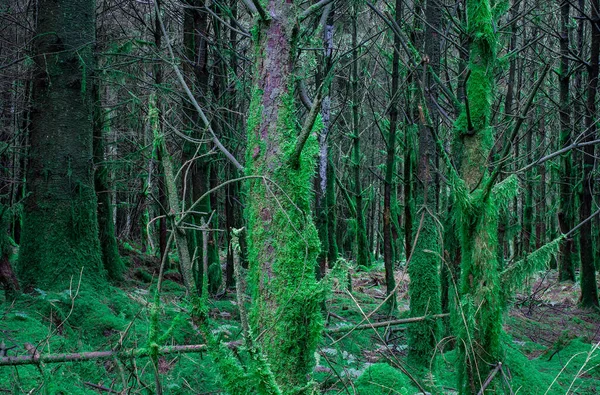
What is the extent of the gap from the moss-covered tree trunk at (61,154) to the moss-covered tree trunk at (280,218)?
13.7ft

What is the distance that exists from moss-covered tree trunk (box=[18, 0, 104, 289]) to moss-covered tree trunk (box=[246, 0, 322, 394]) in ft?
13.7

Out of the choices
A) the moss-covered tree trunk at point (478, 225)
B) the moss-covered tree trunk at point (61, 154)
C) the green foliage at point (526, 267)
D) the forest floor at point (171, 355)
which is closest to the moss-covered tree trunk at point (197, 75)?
the forest floor at point (171, 355)

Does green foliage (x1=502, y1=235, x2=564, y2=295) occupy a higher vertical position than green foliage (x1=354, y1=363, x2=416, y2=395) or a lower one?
higher

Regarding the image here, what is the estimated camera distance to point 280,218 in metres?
2.61

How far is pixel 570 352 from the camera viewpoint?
23.9 feet

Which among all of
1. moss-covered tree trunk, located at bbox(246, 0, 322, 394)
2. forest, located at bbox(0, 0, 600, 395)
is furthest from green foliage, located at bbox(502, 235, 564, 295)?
moss-covered tree trunk, located at bbox(246, 0, 322, 394)

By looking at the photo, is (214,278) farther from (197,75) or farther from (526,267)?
(526,267)

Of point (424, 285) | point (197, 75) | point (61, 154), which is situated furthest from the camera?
point (197, 75)

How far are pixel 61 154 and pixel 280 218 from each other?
4.68 metres

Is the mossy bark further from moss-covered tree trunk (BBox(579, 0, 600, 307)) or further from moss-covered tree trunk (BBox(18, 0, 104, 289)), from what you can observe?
moss-covered tree trunk (BBox(579, 0, 600, 307))

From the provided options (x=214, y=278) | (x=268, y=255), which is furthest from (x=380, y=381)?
(x=214, y=278)

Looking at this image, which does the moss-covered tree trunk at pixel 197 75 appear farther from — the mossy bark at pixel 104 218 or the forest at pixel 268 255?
the mossy bark at pixel 104 218

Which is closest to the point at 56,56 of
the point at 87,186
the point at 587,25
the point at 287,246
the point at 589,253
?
the point at 87,186

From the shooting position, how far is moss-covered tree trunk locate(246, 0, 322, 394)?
2.50 m
